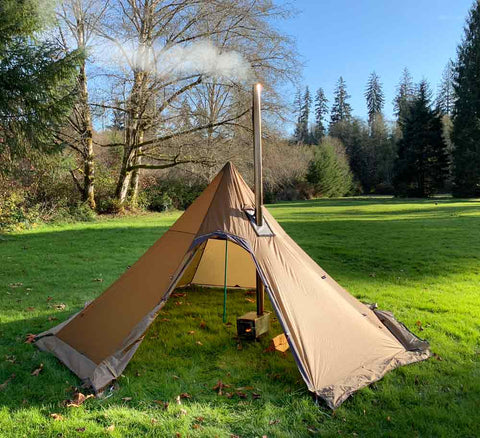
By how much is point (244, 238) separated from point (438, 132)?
31.6 meters

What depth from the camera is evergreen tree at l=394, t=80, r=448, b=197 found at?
102ft

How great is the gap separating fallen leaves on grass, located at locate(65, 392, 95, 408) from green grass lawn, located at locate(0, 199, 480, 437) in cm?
4

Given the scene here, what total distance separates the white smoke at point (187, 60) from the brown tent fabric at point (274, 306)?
11.2 m

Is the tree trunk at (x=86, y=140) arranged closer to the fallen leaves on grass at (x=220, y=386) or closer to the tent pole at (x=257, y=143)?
the tent pole at (x=257, y=143)

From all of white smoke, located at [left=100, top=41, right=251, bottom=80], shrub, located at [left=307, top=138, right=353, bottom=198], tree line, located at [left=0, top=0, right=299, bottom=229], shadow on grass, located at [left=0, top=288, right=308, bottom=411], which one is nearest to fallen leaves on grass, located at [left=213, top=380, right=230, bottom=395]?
shadow on grass, located at [left=0, top=288, right=308, bottom=411]

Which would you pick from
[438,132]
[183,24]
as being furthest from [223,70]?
[438,132]

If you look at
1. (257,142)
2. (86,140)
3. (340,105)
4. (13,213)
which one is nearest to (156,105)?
(86,140)

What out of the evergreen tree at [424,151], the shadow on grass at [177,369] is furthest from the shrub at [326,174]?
the shadow on grass at [177,369]

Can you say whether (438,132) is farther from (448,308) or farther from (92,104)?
(448,308)

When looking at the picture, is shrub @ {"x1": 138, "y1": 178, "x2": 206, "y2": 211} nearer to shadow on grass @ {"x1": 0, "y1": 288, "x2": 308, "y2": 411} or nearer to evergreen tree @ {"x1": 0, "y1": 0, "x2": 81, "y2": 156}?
evergreen tree @ {"x1": 0, "y1": 0, "x2": 81, "y2": 156}

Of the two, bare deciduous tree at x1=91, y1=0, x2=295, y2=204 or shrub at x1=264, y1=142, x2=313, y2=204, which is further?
shrub at x1=264, y1=142, x2=313, y2=204

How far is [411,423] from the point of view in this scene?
286 cm

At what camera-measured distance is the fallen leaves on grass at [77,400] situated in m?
3.06

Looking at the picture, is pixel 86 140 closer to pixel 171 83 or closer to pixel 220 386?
pixel 171 83
